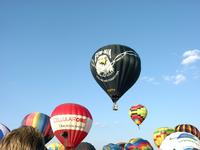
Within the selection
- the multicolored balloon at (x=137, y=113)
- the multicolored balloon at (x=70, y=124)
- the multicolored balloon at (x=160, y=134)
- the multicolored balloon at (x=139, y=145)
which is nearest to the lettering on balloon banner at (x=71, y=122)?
the multicolored balloon at (x=70, y=124)

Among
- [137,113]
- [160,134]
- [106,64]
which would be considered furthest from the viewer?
[137,113]

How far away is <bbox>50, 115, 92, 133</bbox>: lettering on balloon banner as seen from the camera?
69.9 ft

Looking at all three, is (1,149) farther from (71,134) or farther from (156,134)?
(156,134)

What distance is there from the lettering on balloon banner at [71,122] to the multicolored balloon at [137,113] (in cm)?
1797

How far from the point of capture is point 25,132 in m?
2.68

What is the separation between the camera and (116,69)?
954 inches

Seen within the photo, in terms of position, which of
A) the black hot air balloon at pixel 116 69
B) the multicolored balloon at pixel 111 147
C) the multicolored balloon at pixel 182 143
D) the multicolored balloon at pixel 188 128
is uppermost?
the black hot air balloon at pixel 116 69

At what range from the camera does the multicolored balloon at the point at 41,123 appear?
26628 mm

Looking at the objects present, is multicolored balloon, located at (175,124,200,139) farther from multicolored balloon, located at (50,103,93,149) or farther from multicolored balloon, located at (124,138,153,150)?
multicolored balloon, located at (50,103,93,149)

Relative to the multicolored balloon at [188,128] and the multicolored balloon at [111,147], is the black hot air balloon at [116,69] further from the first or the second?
the multicolored balloon at [111,147]

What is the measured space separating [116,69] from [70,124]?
5.25 m

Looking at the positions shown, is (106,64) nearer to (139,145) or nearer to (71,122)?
(71,122)

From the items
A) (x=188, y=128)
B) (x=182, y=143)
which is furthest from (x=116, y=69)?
(x=182, y=143)

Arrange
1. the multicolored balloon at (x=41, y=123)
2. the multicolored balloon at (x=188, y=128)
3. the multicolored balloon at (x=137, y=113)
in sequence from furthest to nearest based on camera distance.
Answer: the multicolored balloon at (x=137, y=113), the multicolored balloon at (x=41, y=123), the multicolored balloon at (x=188, y=128)
